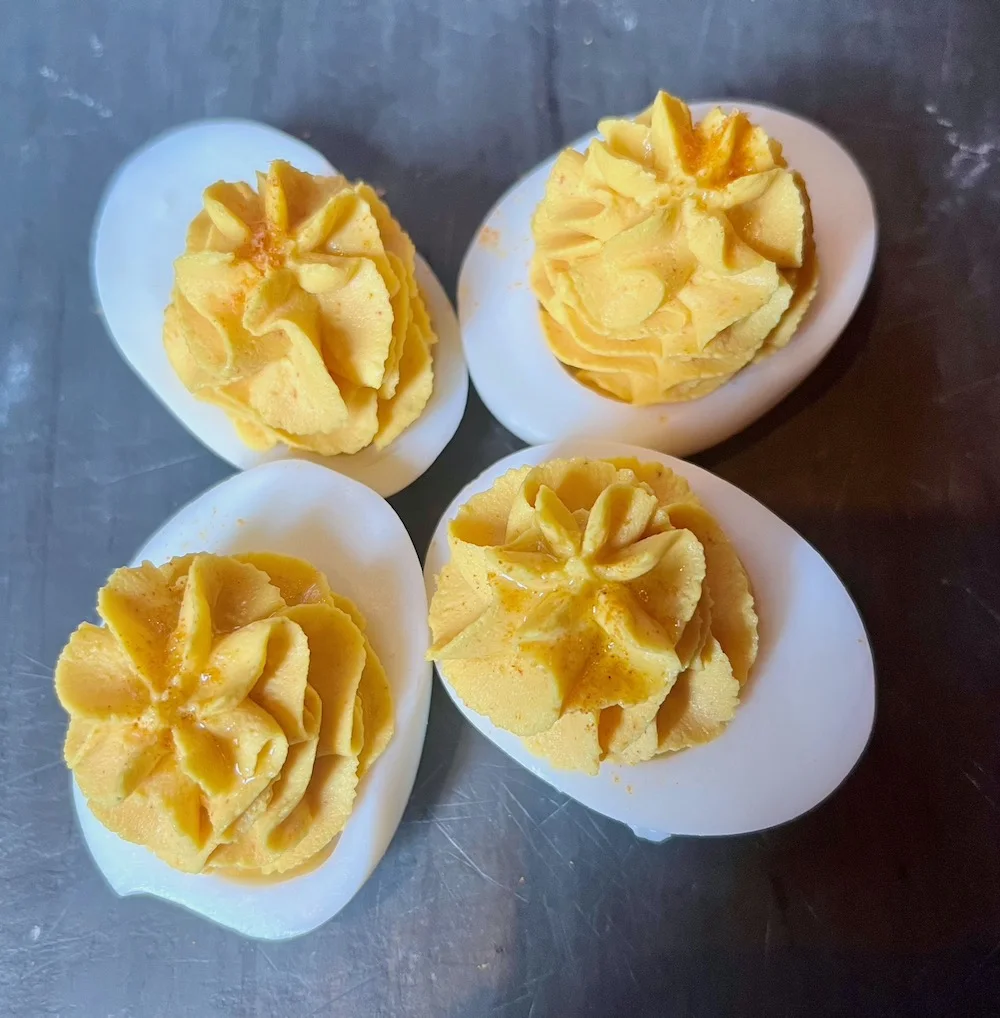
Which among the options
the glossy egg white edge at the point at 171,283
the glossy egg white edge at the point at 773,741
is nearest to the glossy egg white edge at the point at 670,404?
the glossy egg white edge at the point at 171,283

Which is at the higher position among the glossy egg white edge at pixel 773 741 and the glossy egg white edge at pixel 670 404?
the glossy egg white edge at pixel 670 404

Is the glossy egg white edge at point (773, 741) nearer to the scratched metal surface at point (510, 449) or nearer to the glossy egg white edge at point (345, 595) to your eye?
the glossy egg white edge at point (345, 595)

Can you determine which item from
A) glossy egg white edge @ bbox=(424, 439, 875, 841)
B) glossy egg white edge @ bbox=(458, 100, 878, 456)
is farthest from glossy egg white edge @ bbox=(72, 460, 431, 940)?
glossy egg white edge @ bbox=(458, 100, 878, 456)

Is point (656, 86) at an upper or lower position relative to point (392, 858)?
upper

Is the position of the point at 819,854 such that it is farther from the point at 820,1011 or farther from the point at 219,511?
the point at 219,511

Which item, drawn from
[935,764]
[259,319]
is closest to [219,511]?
[259,319]
